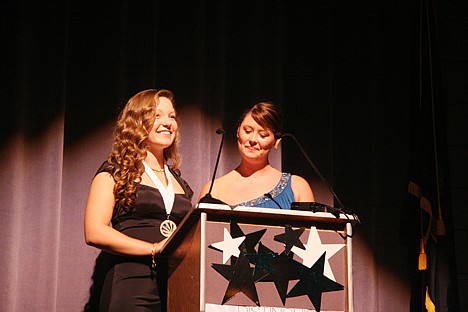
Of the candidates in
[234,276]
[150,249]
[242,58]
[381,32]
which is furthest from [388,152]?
[234,276]

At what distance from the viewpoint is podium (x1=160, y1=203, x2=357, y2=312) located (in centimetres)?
229

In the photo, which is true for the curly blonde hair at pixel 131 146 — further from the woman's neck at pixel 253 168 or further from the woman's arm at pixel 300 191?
the woman's arm at pixel 300 191

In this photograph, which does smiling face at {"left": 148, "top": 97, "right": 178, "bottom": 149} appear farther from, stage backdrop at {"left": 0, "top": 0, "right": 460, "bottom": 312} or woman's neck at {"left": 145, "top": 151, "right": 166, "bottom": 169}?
stage backdrop at {"left": 0, "top": 0, "right": 460, "bottom": 312}

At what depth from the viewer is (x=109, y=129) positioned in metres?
3.84

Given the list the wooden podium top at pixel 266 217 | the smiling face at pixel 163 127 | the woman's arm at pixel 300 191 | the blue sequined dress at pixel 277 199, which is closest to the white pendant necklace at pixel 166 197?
the smiling face at pixel 163 127

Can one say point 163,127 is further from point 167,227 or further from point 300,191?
point 300,191

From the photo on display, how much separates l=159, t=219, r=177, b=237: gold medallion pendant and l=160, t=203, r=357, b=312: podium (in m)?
0.61

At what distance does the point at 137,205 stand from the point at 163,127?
0.38 meters

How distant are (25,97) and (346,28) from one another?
1.69 meters

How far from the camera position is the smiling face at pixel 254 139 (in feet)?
10.5

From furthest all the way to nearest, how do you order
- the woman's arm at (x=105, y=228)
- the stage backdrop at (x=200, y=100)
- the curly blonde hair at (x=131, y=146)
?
1. the stage backdrop at (x=200, y=100)
2. the curly blonde hair at (x=131, y=146)
3. the woman's arm at (x=105, y=228)

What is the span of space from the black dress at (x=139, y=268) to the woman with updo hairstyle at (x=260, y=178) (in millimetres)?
209

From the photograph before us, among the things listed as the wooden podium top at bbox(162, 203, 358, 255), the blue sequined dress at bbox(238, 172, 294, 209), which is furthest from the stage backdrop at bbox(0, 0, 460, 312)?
the wooden podium top at bbox(162, 203, 358, 255)

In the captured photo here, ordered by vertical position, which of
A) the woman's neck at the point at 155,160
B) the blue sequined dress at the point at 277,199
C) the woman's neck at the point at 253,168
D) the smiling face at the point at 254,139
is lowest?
the blue sequined dress at the point at 277,199
